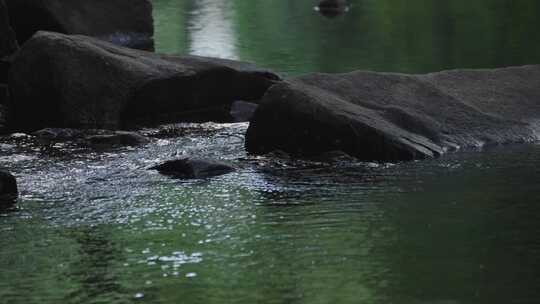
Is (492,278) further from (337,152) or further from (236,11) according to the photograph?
(236,11)

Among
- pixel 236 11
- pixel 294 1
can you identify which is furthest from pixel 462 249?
pixel 294 1

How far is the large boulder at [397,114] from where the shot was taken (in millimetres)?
16391

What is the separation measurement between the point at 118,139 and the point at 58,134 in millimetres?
1273

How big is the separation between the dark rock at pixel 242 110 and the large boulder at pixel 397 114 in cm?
268

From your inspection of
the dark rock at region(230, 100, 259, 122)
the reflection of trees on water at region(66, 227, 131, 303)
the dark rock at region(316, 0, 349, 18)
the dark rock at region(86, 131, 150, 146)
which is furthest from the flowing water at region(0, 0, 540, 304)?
the dark rock at region(316, 0, 349, 18)

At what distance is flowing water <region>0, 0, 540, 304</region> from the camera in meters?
10.5

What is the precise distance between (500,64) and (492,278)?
1969cm

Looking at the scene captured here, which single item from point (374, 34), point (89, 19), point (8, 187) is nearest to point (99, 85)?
Answer: point (8, 187)

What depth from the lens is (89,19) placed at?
2995cm

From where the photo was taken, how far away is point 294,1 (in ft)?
195

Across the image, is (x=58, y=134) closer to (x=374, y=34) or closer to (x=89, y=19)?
(x=89, y=19)

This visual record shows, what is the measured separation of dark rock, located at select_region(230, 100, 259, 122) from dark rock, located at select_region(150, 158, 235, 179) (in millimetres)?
4557

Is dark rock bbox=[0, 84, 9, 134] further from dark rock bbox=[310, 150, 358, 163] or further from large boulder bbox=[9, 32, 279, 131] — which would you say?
dark rock bbox=[310, 150, 358, 163]

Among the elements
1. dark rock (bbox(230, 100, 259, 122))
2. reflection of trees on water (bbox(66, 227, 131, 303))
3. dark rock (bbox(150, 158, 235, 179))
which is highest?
reflection of trees on water (bbox(66, 227, 131, 303))
